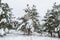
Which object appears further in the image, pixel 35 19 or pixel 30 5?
pixel 30 5

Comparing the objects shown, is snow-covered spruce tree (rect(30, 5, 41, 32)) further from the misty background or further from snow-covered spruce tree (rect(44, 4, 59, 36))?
the misty background

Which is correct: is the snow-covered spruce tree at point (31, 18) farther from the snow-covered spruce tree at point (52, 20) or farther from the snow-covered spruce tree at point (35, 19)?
the snow-covered spruce tree at point (52, 20)

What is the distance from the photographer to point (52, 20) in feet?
16.6

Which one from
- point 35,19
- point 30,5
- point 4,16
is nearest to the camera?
point 4,16

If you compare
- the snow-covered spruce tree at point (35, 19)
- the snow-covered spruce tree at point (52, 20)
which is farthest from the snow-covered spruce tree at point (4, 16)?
the snow-covered spruce tree at point (52, 20)

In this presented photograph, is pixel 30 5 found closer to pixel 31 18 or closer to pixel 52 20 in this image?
pixel 31 18

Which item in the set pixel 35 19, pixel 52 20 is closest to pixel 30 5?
pixel 35 19

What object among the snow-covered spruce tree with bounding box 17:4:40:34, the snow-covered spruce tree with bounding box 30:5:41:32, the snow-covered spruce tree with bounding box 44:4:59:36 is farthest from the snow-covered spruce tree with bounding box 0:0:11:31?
the snow-covered spruce tree with bounding box 44:4:59:36

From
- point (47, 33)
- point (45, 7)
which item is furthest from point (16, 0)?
point (47, 33)

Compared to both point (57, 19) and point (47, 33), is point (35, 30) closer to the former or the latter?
point (47, 33)

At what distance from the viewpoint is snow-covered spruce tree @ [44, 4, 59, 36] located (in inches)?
198

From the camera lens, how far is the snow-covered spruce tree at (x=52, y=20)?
5.04 metres

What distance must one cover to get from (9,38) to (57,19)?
Result: 4.26 ft

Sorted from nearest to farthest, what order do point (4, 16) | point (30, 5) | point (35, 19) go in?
point (4, 16) → point (35, 19) → point (30, 5)
